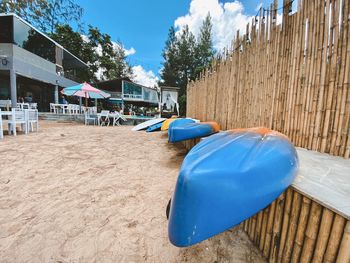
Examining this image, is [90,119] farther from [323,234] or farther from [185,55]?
[185,55]

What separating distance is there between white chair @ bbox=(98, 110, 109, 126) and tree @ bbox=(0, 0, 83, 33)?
553 inches

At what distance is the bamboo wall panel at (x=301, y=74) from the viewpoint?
1.70 m

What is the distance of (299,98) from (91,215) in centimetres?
265

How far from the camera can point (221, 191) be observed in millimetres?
971

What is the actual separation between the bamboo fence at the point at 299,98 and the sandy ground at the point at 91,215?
40 centimetres

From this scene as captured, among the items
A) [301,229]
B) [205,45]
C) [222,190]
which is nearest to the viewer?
[222,190]

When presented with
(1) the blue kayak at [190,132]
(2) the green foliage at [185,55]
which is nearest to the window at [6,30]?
(1) the blue kayak at [190,132]

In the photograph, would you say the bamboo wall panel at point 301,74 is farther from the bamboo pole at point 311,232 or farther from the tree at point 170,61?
the tree at point 170,61

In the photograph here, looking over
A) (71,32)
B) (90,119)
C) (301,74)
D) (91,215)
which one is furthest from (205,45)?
(91,215)

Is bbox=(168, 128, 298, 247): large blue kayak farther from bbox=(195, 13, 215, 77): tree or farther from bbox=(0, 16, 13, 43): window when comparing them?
bbox=(195, 13, 215, 77): tree

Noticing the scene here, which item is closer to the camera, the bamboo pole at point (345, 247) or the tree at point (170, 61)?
the bamboo pole at point (345, 247)

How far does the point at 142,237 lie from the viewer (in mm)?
1546

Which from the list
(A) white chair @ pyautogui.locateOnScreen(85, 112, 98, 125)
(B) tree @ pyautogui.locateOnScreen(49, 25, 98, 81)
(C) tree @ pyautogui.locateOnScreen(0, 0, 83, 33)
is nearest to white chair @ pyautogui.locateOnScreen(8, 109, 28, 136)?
(A) white chair @ pyautogui.locateOnScreen(85, 112, 98, 125)

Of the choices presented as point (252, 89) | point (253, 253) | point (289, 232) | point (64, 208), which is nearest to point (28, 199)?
point (64, 208)
